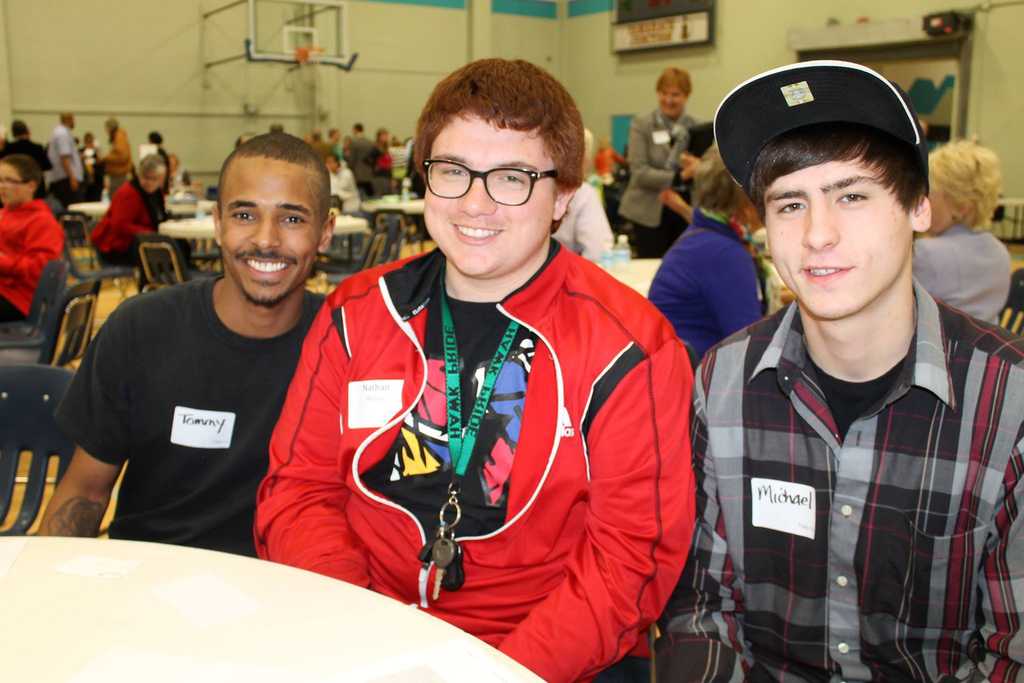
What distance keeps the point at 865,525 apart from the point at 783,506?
4.8 inches

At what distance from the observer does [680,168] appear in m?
6.03

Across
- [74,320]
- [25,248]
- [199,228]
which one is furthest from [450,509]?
[199,228]

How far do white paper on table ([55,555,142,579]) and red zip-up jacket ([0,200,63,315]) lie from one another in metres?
3.77

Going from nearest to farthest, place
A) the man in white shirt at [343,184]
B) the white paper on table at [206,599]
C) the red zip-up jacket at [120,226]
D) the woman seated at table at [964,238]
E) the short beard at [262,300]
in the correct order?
the white paper on table at [206,599] → the short beard at [262,300] → the woman seated at table at [964,238] → the red zip-up jacket at [120,226] → the man in white shirt at [343,184]

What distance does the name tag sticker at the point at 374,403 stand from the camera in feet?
5.02

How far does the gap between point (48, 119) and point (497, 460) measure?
1489 cm

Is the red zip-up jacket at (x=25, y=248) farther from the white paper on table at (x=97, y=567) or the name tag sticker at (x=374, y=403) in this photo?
the white paper on table at (x=97, y=567)

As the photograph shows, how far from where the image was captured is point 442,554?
1432 mm

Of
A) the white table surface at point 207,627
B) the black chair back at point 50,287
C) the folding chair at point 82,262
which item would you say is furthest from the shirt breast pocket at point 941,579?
the folding chair at point 82,262

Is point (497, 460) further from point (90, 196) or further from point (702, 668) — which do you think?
point (90, 196)

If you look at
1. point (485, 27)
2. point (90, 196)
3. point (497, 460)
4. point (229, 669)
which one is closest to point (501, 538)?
point (497, 460)

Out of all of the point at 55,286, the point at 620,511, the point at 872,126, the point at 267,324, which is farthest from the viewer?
the point at 55,286

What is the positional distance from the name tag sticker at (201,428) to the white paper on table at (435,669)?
1015 millimetres

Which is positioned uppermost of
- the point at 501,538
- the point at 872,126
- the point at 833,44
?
the point at 833,44
